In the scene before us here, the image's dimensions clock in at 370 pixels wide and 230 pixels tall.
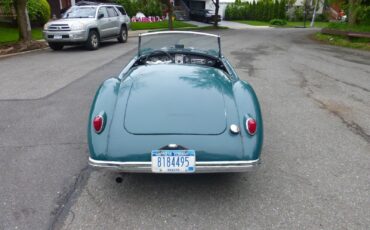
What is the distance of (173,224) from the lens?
101 inches

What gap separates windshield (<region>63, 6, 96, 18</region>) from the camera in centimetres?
1261

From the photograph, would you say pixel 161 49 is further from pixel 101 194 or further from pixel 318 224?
pixel 318 224

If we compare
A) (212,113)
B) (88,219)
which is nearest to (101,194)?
(88,219)

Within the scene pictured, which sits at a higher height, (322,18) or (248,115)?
(248,115)

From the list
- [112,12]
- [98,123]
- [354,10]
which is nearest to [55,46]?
[112,12]

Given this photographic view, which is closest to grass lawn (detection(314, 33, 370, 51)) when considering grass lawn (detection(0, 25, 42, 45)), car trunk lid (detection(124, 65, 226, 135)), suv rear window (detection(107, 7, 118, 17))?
suv rear window (detection(107, 7, 118, 17))

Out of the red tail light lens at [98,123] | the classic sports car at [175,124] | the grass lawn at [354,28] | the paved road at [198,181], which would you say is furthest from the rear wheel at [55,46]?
the grass lawn at [354,28]

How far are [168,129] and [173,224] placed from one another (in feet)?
2.52

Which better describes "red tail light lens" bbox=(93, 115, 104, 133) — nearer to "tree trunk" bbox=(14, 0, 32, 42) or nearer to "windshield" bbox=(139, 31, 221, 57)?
"windshield" bbox=(139, 31, 221, 57)

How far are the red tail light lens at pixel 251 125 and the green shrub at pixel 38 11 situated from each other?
18400 millimetres

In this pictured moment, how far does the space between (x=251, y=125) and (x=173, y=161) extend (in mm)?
757

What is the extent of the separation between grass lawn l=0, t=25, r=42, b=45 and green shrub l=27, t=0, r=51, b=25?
65cm

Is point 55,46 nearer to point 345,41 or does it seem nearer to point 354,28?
point 345,41

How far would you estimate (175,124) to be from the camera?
2.73 meters
